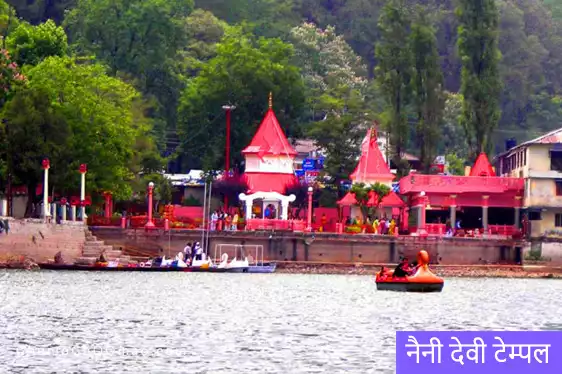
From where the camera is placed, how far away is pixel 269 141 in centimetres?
10256

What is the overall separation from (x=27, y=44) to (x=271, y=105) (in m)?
16.5

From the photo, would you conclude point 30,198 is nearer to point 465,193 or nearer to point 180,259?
point 180,259

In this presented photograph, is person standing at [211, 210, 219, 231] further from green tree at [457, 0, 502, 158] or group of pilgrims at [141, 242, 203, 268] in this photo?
green tree at [457, 0, 502, 158]

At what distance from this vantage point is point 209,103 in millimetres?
109312

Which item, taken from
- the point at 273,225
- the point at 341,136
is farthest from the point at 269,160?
the point at 273,225

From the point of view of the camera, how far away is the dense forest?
88812 mm

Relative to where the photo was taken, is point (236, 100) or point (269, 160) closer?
point (269, 160)

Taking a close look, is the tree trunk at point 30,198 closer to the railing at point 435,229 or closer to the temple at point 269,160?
the temple at point 269,160

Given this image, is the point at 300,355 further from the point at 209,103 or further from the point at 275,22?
the point at 275,22

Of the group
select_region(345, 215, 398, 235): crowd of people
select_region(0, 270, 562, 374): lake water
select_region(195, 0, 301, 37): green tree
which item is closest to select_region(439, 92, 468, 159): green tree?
select_region(195, 0, 301, 37): green tree

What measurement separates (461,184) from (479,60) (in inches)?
322

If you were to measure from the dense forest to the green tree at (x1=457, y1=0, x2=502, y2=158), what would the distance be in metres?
0.09

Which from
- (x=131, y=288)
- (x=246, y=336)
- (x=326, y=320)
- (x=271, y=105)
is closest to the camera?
(x=246, y=336)

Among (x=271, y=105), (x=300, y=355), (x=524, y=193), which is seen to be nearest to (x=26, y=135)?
(x=271, y=105)
